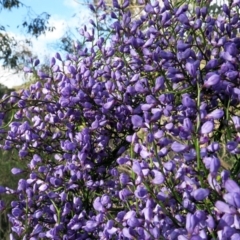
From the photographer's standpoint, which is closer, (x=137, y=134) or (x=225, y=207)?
(x=225, y=207)

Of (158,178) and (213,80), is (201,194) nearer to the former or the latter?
(158,178)

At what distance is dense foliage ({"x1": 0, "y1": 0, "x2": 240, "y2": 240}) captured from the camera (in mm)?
954

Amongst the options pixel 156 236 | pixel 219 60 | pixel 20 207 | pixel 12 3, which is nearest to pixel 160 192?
pixel 156 236

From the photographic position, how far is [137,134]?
1.36 meters

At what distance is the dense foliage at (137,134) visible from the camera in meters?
0.95

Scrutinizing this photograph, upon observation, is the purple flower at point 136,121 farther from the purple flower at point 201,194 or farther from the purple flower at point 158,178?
the purple flower at point 201,194

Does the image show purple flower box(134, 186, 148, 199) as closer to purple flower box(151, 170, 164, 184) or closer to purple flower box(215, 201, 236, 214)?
purple flower box(151, 170, 164, 184)

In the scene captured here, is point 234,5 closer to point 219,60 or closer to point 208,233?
point 219,60

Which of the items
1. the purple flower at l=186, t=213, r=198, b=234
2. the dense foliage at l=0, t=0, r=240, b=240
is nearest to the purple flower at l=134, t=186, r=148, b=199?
the dense foliage at l=0, t=0, r=240, b=240

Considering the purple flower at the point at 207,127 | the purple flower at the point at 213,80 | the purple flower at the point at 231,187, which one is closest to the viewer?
the purple flower at the point at 231,187

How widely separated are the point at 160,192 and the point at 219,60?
31 cm

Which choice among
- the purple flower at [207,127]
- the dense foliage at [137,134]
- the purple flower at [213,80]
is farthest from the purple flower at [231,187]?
the purple flower at [213,80]

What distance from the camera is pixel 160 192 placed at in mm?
993

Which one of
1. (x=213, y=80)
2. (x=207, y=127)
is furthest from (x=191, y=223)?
(x=213, y=80)
